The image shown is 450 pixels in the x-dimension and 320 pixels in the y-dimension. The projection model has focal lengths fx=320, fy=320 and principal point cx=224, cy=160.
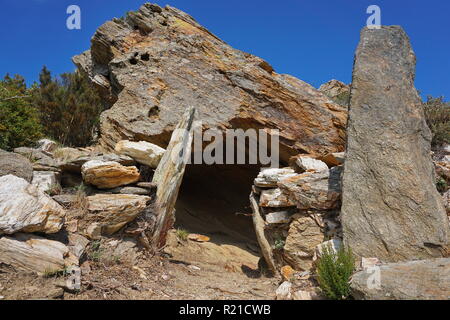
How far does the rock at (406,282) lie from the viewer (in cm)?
362

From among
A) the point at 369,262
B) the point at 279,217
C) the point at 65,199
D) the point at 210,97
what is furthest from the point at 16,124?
the point at 369,262

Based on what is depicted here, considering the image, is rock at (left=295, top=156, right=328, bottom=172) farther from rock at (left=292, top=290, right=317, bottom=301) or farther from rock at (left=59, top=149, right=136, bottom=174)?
rock at (left=59, top=149, right=136, bottom=174)


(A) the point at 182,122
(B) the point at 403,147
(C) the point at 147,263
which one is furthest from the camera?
(A) the point at 182,122

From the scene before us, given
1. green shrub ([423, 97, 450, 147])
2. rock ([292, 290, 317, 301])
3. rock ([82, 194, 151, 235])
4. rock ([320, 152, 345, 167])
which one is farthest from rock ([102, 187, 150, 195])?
green shrub ([423, 97, 450, 147])

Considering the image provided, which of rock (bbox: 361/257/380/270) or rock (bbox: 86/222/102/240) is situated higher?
rock (bbox: 86/222/102/240)

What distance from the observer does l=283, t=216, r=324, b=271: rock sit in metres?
5.81

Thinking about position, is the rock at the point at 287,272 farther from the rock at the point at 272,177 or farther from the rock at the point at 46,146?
the rock at the point at 46,146

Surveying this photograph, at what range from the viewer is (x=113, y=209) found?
5.46 metres

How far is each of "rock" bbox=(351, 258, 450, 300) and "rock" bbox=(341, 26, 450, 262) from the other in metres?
0.71

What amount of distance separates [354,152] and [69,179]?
17.5ft

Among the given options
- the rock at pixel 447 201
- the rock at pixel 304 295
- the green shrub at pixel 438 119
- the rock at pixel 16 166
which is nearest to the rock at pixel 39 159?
the rock at pixel 16 166

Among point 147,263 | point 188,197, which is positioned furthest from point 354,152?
point 188,197
